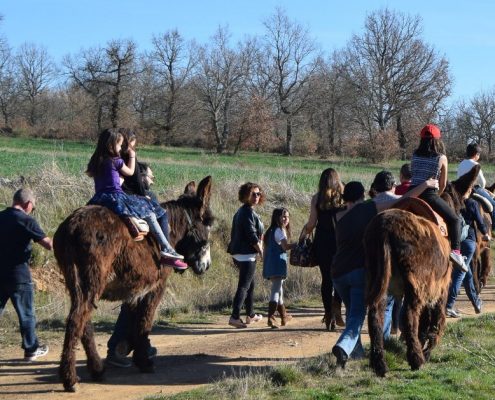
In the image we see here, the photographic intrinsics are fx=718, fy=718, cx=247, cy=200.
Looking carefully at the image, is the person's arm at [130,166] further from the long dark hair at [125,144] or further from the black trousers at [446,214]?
the black trousers at [446,214]

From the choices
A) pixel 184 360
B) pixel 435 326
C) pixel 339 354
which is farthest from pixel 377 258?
pixel 184 360

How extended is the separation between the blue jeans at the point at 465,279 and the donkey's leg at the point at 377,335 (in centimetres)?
421

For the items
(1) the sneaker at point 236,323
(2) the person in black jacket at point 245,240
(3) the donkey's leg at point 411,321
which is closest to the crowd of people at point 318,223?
(3) the donkey's leg at point 411,321

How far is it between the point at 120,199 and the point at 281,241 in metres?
4.13

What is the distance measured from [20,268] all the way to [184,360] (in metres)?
2.22

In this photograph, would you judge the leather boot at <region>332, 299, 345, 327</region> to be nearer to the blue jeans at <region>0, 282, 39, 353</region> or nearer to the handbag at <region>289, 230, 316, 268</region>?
the handbag at <region>289, 230, 316, 268</region>

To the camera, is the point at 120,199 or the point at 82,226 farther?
the point at 120,199

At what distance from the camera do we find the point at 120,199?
24.1 feet

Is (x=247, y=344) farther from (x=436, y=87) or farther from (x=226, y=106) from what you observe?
(x=226, y=106)

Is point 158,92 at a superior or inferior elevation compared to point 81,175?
superior

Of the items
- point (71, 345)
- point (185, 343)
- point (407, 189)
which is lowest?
point (185, 343)

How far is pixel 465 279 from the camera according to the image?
1203 centimetres

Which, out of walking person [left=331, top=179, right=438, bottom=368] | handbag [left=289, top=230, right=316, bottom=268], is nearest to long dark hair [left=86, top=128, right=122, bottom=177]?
walking person [left=331, top=179, right=438, bottom=368]

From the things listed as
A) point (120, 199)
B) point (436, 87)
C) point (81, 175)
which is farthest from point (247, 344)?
point (436, 87)
